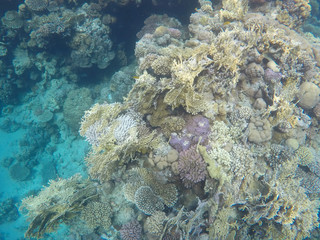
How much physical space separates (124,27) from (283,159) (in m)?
9.72

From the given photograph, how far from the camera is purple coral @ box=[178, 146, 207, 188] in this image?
12.4 ft

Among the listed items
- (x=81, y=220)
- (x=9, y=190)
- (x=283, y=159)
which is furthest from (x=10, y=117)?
(x=283, y=159)

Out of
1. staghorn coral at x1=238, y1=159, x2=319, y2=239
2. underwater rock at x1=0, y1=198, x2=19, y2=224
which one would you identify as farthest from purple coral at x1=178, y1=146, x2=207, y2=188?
underwater rock at x1=0, y1=198, x2=19, y2=224

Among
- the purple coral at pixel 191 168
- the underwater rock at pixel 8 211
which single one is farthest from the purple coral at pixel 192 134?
the underwater rock at pixel 8 211

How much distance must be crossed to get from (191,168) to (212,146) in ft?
2.45

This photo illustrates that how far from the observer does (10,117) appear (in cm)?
1144

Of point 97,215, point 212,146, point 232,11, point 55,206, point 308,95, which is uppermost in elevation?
point 232,11

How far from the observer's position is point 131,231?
3.97 meters

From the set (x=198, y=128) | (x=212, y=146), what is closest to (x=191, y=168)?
(x=212, y=146)

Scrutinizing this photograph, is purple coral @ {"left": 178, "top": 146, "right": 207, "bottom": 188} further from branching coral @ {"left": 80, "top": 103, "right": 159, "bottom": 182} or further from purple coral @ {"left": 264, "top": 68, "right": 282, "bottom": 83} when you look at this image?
purple coral @ {"left": 264, "top": 68, "right": 282, "bottom": 83}

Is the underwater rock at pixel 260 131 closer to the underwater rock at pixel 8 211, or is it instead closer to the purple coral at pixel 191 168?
the purple coral at pixel 191 168

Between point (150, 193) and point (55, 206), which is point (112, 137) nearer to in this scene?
point (150, 193)

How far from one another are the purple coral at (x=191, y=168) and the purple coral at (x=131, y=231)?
4.58 ft

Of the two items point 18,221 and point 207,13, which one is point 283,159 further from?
point 18,221
